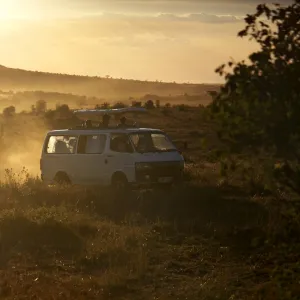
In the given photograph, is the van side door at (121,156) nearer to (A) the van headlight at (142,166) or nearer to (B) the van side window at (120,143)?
(B) the van side window at (120,143)

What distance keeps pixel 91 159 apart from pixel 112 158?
0.93m

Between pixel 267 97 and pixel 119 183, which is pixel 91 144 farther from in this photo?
pixel 267 97

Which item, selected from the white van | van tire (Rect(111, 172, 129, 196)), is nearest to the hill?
the white van

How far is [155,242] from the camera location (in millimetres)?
14109

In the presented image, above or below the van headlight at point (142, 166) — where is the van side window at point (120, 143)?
above

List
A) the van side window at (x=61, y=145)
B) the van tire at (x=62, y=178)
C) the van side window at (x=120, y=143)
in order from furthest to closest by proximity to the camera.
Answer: the van tire at (x=62, y=178) → the van side window at (x=61, y=145) → the van side window at (x=120, y=143)

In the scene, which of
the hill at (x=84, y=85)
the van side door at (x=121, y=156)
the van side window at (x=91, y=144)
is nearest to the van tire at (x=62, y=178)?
the van side window at (x=91, y=144)

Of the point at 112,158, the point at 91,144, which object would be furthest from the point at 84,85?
the point at 112,158

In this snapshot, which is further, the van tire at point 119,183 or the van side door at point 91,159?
the van side door at point 91,159

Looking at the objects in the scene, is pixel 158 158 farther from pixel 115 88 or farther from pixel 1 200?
pixel 115 88

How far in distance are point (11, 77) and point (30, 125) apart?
93341mm

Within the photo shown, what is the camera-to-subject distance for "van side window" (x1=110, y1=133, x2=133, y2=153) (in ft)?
70.4

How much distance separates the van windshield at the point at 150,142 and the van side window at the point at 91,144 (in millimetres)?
1051

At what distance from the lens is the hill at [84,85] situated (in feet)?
437
